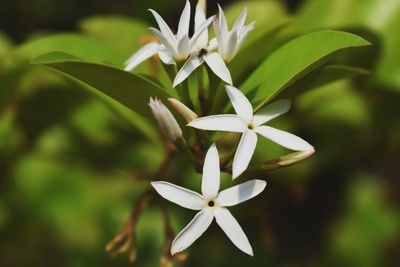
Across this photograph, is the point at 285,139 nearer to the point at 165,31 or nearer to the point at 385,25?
the point at 165,31

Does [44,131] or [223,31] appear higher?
[223,31]

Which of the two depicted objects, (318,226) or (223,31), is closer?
(223,31)

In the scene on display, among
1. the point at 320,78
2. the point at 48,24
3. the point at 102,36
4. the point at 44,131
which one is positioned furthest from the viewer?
the point at 48,24

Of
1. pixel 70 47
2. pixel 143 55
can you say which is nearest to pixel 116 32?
pixel 70 47

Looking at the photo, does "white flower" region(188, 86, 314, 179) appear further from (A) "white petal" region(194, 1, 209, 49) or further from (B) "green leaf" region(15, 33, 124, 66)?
(B) "green leaf" region(15, 33, 124, 66)

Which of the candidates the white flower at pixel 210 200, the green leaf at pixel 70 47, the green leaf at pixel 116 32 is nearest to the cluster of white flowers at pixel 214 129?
the white flower at pixel 210 200

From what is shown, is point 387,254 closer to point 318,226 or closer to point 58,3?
point 318,226

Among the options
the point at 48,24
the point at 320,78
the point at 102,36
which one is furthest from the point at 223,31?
the point at 48,24
